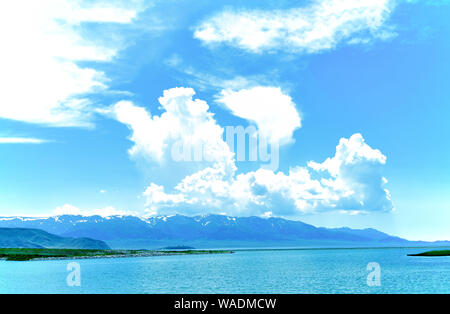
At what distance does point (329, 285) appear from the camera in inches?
3004

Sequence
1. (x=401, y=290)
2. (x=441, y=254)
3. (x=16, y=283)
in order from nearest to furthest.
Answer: (x=401, y=290), (x=16, y=283), (x=441, y=254)

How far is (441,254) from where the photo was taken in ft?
643
